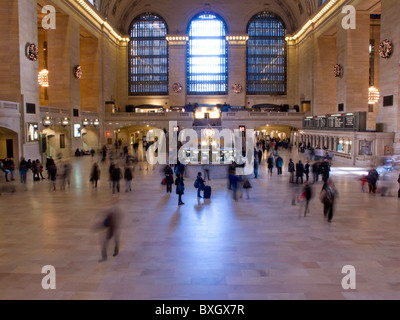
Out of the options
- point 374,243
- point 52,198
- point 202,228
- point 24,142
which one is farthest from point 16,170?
point 374,243

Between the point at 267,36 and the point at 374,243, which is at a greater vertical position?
the point at 267,36

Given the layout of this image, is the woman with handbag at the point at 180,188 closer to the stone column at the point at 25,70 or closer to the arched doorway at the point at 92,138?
the stone column at the point at 25,70

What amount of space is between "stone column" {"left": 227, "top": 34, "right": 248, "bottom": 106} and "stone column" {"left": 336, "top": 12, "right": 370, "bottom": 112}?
17.2 metres

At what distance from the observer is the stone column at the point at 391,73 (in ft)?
72.8

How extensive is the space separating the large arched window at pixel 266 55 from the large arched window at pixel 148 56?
11319 millimetres

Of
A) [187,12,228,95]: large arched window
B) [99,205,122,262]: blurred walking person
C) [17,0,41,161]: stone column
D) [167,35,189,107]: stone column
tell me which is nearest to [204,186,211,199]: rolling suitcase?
[99,205,122,262]: blurred walking person

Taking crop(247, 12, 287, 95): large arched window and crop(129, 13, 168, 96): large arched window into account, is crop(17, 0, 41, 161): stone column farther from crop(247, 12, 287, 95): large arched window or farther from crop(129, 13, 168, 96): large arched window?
crop(247, 12, 287, 95): large arched window

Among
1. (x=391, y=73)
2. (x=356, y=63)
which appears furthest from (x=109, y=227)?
(x=356, y=63)

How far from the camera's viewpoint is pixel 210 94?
48000 millimetres

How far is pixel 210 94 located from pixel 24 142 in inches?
1189

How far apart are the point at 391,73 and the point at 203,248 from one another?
21.0 metres

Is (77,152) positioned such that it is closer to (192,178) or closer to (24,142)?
(24,142)

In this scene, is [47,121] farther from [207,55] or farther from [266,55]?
[266,55]

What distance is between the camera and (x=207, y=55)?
47.5 m
